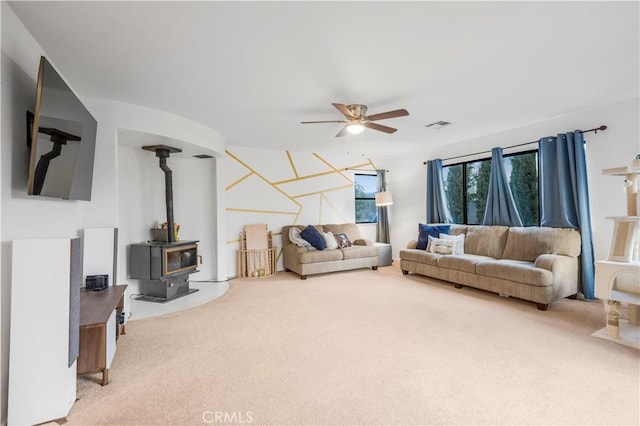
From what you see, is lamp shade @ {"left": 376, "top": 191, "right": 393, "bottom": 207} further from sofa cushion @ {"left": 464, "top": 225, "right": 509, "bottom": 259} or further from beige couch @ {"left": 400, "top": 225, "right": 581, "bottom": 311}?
sofa cushion @ {"left": 464, "top": 225, "right": 509, "bottom": 259}

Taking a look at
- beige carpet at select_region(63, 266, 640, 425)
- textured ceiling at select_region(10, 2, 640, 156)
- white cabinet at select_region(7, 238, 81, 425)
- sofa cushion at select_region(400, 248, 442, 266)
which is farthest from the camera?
sofa cushion at select_region(400, 248, 442, 266)

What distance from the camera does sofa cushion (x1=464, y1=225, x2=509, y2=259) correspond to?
4605mm

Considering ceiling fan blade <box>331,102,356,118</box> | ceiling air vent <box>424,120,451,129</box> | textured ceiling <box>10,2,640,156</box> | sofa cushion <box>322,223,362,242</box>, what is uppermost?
ceiling air vent <box>424,120,451,129</box>

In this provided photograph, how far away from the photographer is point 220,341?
2719 mm

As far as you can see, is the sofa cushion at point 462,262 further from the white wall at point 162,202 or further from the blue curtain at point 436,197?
the white wall at point 162,202

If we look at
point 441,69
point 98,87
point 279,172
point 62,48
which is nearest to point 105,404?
point 62,48

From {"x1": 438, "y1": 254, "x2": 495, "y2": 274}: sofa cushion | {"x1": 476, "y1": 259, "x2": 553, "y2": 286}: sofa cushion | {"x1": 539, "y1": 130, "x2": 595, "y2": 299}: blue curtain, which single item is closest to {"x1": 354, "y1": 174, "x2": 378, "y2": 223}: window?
{"x1": 438, "y1": 254, "x2": 495, "y2": 274}: sofa cushion

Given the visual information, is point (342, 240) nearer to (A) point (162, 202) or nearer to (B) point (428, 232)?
(B) point (428, 232)

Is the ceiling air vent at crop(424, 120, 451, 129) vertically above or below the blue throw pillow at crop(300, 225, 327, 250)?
above

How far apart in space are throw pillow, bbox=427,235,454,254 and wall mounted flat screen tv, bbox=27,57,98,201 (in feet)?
15.5

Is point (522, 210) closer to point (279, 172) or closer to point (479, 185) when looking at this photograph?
point (479, 185)

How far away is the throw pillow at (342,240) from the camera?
5.82 meters

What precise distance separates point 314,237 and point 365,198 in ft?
→ 7.26

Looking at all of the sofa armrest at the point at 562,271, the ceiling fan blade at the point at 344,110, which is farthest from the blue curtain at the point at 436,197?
the ceiling fan blade at the point at 344,110
